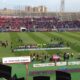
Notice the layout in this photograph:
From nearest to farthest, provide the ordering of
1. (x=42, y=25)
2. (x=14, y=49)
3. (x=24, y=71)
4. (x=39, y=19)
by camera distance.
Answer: (x=24, y=71), (x=14, y=49), (x=42, y=25), (x=39, y=19)

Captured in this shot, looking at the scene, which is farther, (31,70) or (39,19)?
(39,19)

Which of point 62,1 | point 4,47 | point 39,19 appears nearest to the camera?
point 4,47

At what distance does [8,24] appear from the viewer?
10950 cm

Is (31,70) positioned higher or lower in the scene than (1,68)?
lower

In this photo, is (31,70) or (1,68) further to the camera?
(31,70)

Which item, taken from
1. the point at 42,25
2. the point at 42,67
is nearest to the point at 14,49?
the point at 42,67

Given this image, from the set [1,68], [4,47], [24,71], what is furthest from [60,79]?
[4,47]

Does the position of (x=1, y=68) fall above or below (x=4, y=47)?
above

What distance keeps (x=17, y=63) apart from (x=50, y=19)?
3782 inches

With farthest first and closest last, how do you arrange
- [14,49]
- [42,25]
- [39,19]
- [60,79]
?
[39,19], [42,25], [14,49], [60,79]

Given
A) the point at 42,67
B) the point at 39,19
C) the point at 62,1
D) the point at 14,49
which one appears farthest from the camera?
the point at 62,1

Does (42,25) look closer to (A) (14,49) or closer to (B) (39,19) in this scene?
(B) (39,19)

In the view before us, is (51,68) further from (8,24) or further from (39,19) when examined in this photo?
(39,19)

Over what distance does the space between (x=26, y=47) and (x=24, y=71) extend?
59.8 feet
